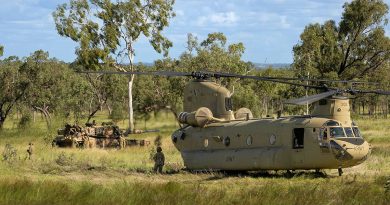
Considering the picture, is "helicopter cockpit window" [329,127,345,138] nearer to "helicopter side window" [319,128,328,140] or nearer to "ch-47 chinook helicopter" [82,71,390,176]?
"ch-47 chinook helicopter" [82,71,390,176]

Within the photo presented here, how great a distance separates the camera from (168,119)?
4256 centimetres

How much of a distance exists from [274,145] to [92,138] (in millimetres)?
20221

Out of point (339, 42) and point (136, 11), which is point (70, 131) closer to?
point (136, 11)

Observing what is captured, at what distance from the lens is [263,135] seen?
74.9 feet

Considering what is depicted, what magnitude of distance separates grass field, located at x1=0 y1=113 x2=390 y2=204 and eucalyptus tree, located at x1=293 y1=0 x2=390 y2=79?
1121 inches

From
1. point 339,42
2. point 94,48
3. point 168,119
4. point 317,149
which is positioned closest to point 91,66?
point 94,48

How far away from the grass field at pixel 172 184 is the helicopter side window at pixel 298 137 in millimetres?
1016

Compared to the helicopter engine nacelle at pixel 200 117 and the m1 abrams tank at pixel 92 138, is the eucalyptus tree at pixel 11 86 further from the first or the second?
the helicopter engine nacelle at pixel 200 117

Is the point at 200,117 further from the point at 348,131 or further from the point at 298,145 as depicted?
the point at 348,131

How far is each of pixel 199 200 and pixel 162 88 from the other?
44874mm

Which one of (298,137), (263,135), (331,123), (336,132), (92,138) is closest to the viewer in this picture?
(336,132)

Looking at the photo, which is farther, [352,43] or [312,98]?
[352,43]

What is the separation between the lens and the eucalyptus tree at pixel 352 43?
60.5 m

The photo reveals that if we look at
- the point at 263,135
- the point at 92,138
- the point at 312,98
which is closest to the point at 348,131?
the point at 312,98
